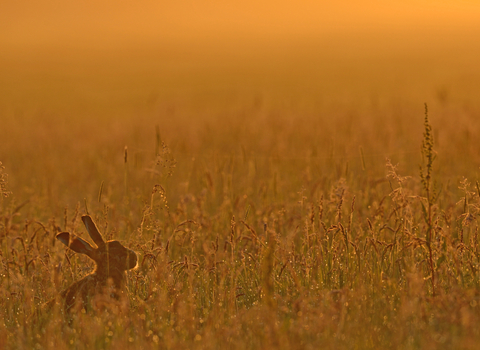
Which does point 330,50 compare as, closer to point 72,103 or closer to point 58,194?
point 72,103

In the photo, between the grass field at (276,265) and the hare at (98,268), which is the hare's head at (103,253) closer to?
the hare at (98,268)

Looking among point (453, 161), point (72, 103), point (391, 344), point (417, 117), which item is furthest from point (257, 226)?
point (72, 103)

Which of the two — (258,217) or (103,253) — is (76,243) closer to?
(103,253)

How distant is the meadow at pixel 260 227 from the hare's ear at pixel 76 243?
6.2 inches

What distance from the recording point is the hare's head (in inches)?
136

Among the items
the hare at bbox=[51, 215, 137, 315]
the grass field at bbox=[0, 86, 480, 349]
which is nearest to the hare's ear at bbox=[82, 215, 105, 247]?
the hare at bbox=[51, 215, 137, 315]

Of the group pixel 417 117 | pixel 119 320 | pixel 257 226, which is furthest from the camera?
pixel 417 117

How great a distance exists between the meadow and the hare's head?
136 millimetres

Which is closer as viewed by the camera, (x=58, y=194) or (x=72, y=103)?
A: (x=58, y=194)

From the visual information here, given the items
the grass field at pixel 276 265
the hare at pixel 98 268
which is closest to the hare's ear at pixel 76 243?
the hare at pixel 98 268

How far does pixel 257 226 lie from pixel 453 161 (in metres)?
3.01

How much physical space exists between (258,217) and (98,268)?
200 centimetres

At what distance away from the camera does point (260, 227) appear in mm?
4938

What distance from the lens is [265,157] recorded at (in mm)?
7789
